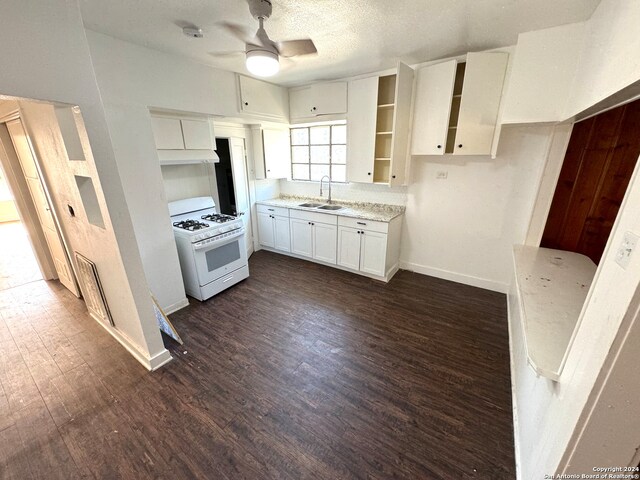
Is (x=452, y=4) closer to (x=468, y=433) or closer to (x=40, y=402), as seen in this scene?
(x=468, y=433)

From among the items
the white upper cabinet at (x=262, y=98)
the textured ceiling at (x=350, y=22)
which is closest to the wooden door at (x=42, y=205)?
the textured ceiling at (x=350, y=22)

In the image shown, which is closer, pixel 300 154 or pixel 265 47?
pixel 265 47

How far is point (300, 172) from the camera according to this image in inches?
175

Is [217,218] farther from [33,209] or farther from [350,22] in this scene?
[350,22]

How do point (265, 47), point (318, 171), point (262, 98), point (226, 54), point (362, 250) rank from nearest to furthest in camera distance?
point (265, 47) < point (226, 54) < point (262, 98) < point (362, 250) < point (318, 171)

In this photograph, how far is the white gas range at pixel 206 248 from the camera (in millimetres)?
2791

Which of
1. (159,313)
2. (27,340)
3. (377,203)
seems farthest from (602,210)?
(27,340)

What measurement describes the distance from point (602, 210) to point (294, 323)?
2.80 metres

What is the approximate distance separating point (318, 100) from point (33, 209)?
12.9 feet

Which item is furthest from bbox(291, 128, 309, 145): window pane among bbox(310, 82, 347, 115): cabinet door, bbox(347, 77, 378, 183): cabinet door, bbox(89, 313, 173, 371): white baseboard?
bbox(89, 313, 173, 371): white baseboard

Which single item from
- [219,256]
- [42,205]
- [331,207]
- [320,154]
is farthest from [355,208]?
[42,205]

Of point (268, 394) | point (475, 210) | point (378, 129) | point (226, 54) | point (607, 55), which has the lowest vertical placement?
point (268, 394)

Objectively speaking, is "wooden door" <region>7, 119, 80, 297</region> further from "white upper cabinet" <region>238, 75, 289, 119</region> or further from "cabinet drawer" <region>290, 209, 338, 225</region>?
"cabinet drawer" <region>290, 209, 338, 225</region>

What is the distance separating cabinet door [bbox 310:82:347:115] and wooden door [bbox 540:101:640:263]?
2392 mm
